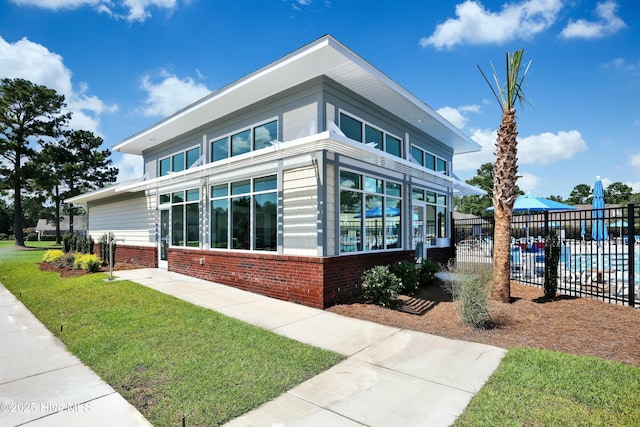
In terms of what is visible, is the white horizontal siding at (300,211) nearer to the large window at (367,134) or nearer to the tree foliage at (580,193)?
the large window at (367,134)

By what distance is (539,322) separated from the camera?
5.93 meters

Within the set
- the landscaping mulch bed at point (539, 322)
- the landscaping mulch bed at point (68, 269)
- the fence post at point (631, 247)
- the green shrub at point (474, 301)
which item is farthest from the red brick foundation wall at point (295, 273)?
the fence post at point (631, 247)

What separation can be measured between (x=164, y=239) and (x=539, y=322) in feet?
41.2

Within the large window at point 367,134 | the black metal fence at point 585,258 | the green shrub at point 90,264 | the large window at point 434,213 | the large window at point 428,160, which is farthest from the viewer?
the large window at point 428,160

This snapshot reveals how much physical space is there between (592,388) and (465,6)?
954 centimetres

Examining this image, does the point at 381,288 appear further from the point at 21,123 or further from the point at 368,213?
the point at 21,123

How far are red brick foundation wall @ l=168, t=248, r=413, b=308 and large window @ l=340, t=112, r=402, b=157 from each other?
3.27m

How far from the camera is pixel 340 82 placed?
8000 mm

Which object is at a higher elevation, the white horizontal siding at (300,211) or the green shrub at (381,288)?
the white horizontal siding at (300,211)

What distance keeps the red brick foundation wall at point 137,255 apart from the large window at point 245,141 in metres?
5.39

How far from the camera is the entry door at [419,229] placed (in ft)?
37.1

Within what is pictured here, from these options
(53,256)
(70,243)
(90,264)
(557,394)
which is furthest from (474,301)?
(70,243)

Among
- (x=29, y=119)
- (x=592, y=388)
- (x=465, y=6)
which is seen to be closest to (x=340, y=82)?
(x=465, y=6)

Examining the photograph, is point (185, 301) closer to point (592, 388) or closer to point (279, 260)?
point (279, 260)
